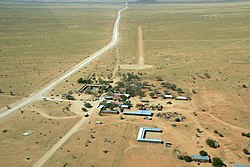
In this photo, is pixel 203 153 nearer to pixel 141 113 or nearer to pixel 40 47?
pixel 141 113

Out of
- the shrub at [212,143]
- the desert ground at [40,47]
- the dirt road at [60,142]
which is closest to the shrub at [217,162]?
the shrub at [212,143]

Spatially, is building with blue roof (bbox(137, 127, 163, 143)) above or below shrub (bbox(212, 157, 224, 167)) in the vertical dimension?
above

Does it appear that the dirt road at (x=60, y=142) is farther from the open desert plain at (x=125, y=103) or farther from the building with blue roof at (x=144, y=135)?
the building with blue roof at (x=144, y=135)

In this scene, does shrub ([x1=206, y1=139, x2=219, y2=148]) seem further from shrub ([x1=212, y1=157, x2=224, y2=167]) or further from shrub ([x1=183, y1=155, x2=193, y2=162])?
shrub ([x1=183, y1=155, x2=193, y2=162])

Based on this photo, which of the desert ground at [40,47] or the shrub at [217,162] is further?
the desert ground at [40,47]

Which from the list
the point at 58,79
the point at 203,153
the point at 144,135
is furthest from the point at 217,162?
the point at 58,79

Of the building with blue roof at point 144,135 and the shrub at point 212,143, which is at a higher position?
the building with blue roof at point 144,135

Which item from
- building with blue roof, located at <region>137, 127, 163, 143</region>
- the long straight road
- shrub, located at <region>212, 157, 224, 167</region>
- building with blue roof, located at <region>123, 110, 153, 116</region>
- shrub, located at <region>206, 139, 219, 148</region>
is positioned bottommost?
shrub, located at <region>212, 157, 224, 167</region>

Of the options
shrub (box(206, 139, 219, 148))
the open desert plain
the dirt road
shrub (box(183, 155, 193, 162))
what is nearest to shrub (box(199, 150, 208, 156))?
the open desert plain

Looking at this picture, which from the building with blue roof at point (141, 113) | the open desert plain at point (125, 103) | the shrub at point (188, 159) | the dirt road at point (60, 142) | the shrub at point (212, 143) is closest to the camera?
the dirt road at point (60, 142)

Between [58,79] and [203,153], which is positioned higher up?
[58,79]
